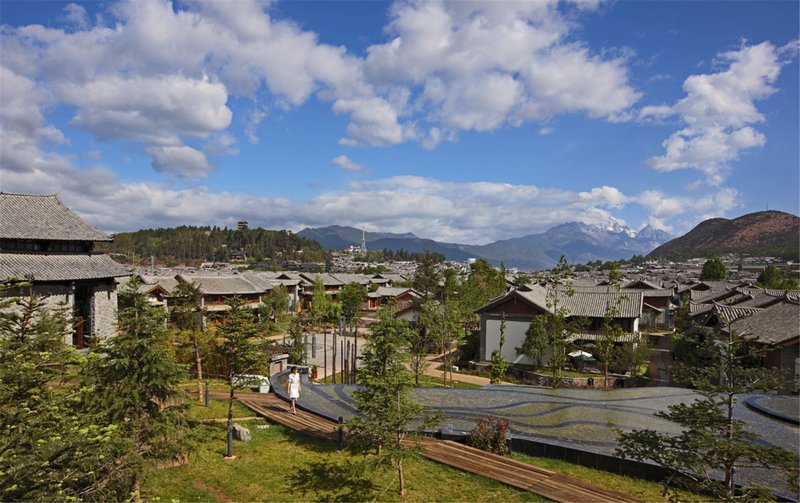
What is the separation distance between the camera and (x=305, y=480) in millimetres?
10914

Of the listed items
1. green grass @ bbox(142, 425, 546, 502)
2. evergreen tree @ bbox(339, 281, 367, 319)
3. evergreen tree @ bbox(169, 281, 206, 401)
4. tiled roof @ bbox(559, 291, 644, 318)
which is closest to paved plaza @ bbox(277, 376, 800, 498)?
green grass @ bbox(142, 425, 546, 502)

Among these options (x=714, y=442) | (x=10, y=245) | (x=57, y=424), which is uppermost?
(x=10, y=245)

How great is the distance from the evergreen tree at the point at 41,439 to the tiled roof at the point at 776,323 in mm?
26967

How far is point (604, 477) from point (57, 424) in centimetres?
1170

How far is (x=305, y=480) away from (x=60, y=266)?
23.4 m

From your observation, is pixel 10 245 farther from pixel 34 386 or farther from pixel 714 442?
pixel 714 442

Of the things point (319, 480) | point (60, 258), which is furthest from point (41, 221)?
point (319, 480)

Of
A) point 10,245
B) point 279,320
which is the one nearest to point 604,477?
point 10,245

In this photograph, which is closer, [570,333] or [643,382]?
[643,382]

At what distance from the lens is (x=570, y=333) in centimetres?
3209

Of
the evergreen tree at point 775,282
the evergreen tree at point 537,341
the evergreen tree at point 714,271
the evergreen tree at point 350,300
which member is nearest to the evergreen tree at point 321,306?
the evergreen tree at point 350,300

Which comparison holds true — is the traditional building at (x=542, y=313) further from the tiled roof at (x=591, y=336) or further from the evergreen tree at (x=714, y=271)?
the evergreen tree at (x=714, y=271)

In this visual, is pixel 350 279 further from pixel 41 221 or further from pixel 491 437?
pixel 491 437

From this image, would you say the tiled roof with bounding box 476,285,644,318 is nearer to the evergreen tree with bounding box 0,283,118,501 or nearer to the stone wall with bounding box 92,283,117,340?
the stone wall with bounding box 92,283,117,340
